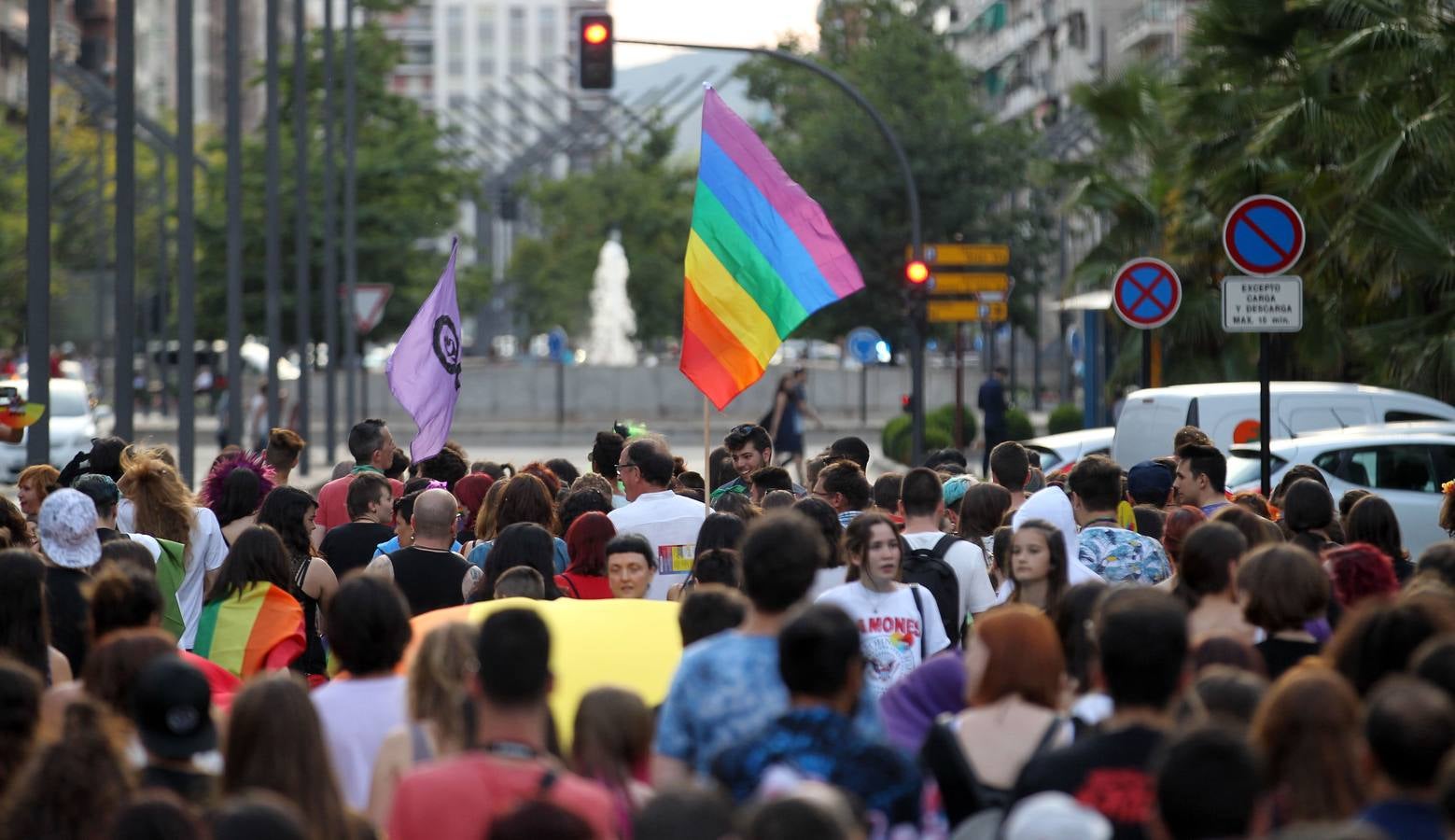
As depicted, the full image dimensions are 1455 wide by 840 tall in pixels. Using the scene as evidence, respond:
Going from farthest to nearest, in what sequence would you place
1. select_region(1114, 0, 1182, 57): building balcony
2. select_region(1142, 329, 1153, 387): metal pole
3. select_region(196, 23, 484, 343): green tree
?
select_region(1114, 0, 1182, 57): building balcony
select_region(196, 23, 484, 343): green tree
select_region(1142, 329, 1153, 387): metal pole

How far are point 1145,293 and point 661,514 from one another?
8.89 meters

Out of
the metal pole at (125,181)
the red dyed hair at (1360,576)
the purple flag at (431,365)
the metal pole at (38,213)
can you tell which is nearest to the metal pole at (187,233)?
the metal pole at (125,181)

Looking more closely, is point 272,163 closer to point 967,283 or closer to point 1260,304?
point 967,283

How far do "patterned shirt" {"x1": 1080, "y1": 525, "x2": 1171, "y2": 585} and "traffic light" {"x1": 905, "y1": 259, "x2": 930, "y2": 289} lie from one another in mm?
16902

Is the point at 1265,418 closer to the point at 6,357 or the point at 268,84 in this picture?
the point at 268,84

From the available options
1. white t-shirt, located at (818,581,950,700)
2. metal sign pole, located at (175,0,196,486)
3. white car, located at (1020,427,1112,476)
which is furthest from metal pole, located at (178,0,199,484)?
white t-shirt, located at (818,581,950,700)

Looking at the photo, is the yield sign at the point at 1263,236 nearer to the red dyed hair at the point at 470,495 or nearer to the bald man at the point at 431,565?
the red dyed hair at the point at 470,495

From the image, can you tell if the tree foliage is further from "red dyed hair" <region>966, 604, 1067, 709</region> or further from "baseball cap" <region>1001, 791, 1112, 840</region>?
"baseball cap" <region>1001, 791, 1112, 840</region>

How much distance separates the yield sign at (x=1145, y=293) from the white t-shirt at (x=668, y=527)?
867 cm

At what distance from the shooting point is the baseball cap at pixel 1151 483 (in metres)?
10.4

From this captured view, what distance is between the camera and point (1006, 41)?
110 m

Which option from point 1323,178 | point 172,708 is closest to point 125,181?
point 1323,178

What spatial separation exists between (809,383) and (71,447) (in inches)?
955

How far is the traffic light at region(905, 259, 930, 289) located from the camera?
25438mm
